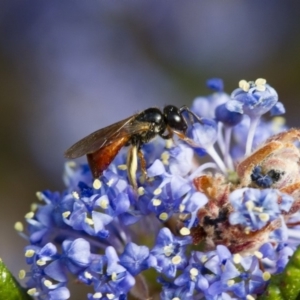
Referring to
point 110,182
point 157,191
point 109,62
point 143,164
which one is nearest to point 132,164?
point 143,164

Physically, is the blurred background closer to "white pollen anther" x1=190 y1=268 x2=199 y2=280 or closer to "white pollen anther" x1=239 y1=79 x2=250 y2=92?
"white pollen anther" x1=239 y1=79 x2=250 y2=92

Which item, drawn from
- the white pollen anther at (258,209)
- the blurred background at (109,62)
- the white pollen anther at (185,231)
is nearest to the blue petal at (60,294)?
the white pollen anther at (185,231)

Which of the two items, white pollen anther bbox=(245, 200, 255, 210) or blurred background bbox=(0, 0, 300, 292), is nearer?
white pollen anther bbox=(245, 200, 255, 210)

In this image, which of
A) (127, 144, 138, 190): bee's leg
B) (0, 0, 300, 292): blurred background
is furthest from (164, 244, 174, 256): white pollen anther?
(0, 0, 300, 292): blurred background

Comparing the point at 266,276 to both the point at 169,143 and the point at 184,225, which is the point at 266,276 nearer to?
the point at 184,225

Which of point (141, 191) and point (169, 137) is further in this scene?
point (169, 137)

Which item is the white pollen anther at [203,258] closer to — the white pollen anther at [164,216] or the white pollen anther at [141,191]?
the white pollen anther at [164,216]
